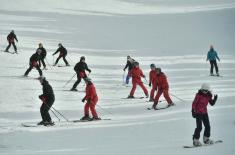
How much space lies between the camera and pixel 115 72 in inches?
1152

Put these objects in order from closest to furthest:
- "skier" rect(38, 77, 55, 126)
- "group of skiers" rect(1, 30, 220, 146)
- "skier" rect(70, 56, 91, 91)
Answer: "group of skiers" rect(1, 30, 220, 146), "skier" rect(38, 77, 55, 126), "skier" rect(70, 56, 91, 91)

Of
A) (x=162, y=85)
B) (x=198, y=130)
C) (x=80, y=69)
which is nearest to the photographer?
(x=198, y=130)

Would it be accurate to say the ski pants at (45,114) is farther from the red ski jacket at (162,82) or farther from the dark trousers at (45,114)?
the red ski jacket at (162,82)

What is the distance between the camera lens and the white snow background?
14.1 metres

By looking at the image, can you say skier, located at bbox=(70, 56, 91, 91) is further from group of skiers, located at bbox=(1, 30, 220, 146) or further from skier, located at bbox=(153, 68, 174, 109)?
skier, located at bbox=(153, 68, 174, 109)

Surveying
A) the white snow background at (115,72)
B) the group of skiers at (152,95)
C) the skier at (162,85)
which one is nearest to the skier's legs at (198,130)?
the group of skiers at (152,95)

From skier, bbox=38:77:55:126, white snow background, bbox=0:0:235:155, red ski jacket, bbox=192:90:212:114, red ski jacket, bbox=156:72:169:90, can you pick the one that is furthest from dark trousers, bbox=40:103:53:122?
red ski jacket, bbox=192:90:212:114

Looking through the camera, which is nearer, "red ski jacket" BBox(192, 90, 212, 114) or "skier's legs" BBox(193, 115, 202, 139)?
"skier's legs" BBox(193, 115, 202, 139)

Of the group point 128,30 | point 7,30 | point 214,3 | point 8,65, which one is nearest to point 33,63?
point 8,65

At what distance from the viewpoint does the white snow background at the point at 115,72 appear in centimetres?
1408

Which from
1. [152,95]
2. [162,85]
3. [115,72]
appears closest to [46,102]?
[162,85]

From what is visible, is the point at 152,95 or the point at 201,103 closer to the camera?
the point at 201,103

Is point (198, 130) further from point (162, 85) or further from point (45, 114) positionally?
point (162, 85)

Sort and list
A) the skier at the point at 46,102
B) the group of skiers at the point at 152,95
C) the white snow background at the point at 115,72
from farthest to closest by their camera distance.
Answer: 1. the skier at the point at 46,102
2. the white snow background at the point at 115,72
3. the group of skiers at the point at 152,95
